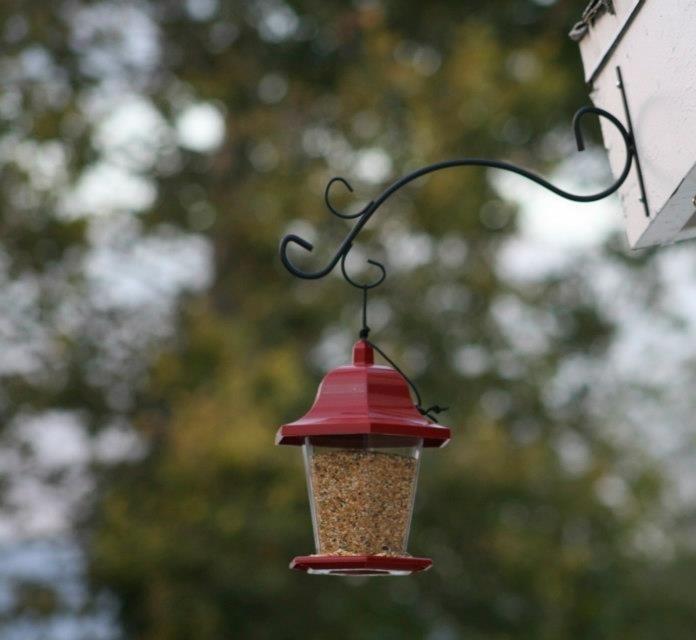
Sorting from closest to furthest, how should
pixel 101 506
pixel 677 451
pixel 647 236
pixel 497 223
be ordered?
pixel 647 236, pixel 101 506, pixel 497 223, pixel 677 451

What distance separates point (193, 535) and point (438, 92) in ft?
14.3

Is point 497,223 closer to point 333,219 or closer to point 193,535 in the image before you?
point 333,219

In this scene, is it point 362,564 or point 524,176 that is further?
point 362,564

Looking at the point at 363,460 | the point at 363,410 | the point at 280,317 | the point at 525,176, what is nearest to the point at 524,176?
the point at 525,176

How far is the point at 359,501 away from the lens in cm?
288

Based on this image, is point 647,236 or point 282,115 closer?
point 647,236

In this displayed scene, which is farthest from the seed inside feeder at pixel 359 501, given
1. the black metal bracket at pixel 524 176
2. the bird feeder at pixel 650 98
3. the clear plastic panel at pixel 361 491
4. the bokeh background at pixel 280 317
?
the bokeh background at pixel 280 317

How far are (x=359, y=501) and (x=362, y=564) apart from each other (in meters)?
0.16

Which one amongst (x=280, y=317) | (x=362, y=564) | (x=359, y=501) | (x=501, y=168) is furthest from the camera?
(x=280, y=317)

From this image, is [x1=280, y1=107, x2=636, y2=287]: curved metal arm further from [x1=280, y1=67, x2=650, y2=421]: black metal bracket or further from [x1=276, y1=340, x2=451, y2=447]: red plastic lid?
[x1=276, y1=340, x2=451, y2=447]: red plastic lid

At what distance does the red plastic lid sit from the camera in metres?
2.82

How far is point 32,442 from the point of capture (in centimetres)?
1055

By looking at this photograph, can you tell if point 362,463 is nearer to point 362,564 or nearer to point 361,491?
point 361,491

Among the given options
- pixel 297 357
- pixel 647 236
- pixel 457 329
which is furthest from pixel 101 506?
pixel 647 236
